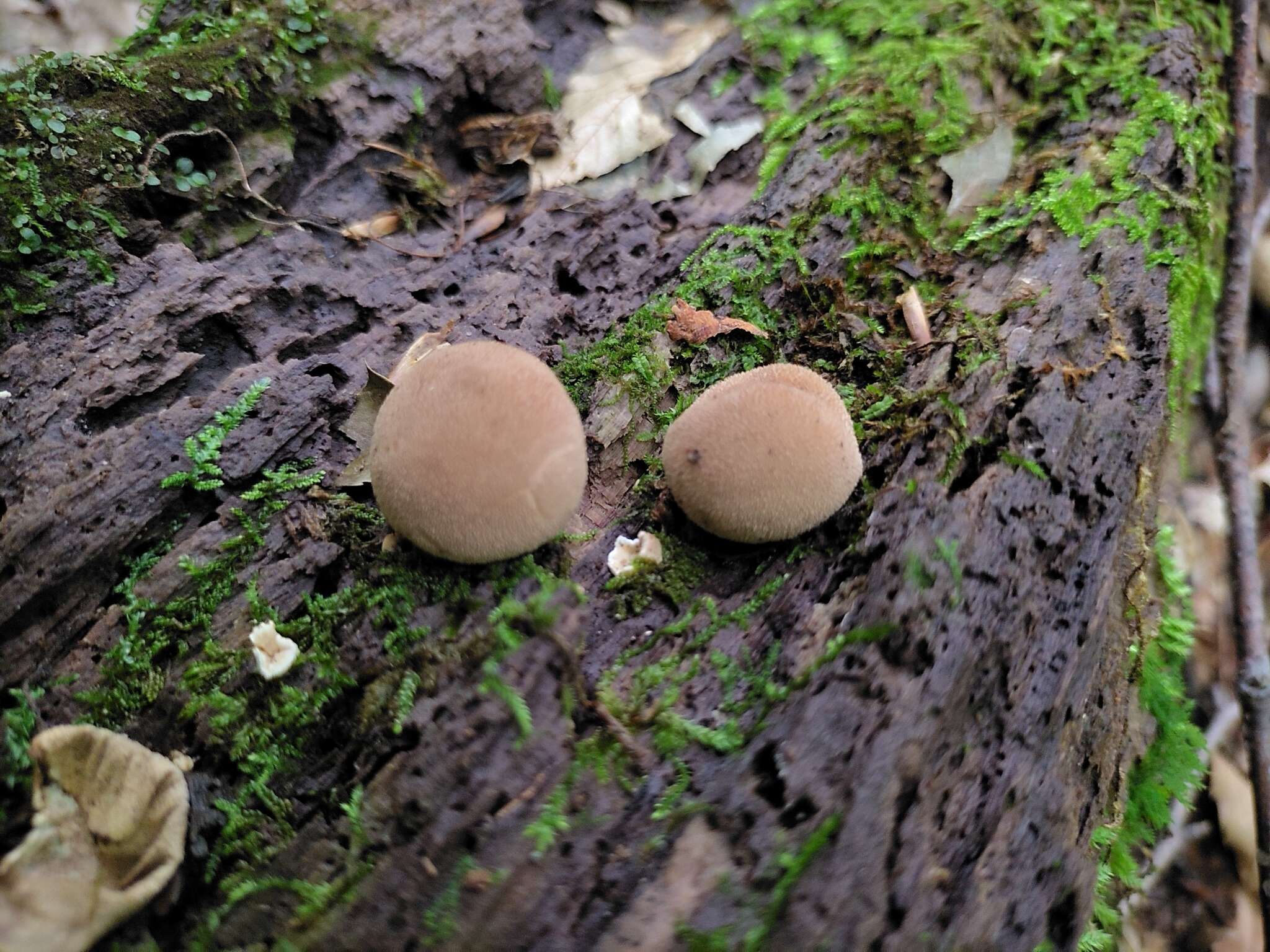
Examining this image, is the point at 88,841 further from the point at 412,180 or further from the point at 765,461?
the point at 412,180

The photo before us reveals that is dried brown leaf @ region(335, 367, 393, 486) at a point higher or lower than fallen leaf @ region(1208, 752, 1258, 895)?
higher

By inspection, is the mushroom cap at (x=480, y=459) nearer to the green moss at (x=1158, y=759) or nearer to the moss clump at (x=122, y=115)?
the moss clump at (x=122, y=115)

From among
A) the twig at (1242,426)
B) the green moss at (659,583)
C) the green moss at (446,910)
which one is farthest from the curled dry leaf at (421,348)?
the twig at (1242,426)

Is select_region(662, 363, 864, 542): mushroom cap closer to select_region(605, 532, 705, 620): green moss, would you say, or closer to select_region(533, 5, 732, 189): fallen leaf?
select_region(605, 532, 705, 620): green moss

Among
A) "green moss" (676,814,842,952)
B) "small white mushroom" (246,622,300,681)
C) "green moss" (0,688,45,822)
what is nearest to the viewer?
"green moss" (676,814,842,952)

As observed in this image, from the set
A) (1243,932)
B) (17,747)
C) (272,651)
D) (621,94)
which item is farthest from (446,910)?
(1243,932)

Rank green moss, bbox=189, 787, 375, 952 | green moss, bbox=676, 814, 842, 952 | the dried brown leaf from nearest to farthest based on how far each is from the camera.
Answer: green moss, bbox=676, 814, 842, 952 → green moss, bbox=189, 787, 375, 952 → the dried brown leaf

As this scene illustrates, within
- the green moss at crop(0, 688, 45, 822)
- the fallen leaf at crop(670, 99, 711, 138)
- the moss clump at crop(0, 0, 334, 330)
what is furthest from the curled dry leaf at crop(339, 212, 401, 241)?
the green moss at crop(0, 688, 45, 822)
